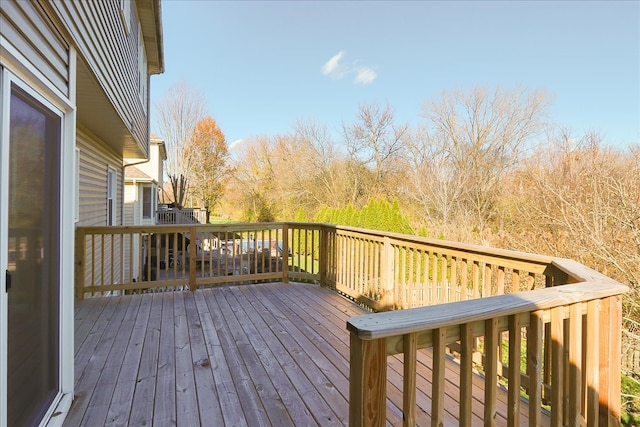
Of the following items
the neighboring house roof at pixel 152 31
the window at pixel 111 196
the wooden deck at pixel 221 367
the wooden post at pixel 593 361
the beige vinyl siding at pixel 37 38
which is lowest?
the wooden deck at pixel 221 367

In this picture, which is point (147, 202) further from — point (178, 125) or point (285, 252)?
point (178, 125)

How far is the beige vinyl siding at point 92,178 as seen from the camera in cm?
486

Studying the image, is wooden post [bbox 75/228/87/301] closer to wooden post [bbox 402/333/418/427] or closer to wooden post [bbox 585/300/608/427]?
wooden post [bbox 402/333/418/427]

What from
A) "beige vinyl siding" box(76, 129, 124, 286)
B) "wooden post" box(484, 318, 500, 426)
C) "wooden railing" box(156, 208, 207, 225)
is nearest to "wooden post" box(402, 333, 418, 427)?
"wooden post" box(484, 318, 500, 426)

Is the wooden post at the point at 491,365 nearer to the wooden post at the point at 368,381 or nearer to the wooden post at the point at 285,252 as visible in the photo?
the wooden post at the point at 368,381

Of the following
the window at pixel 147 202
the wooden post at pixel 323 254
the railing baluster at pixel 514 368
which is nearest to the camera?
the railing baluster at pixel 514 368

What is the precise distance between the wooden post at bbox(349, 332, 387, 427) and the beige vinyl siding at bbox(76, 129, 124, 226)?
16.4 ft

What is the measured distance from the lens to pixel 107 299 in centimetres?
452

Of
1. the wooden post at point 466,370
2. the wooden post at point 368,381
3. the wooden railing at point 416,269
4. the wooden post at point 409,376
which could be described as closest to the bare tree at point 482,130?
the wooden railing at point 416,269

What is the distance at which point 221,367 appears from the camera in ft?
8.53

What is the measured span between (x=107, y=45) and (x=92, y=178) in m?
2.90

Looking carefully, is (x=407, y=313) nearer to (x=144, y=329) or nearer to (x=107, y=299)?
(x=144, y=329)

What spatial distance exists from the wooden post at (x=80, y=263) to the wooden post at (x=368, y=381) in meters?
4.57

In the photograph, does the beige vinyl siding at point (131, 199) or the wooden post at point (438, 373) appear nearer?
the wooden post at point (438, 373)
